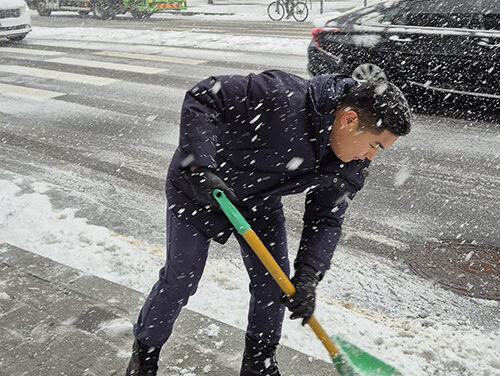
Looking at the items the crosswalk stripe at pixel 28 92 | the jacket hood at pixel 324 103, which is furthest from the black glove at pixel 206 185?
the crosswalk stripe at pixel 28 92

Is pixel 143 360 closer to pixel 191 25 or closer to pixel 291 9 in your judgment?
pixel 191 25

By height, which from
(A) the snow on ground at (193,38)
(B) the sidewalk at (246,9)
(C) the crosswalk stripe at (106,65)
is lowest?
(B) the sidewalk at (246,9)

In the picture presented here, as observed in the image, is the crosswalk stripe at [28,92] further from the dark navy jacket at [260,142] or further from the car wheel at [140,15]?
the car wheel at [140,15]

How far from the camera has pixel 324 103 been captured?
7.74ft

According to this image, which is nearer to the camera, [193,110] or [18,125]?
[193,110]

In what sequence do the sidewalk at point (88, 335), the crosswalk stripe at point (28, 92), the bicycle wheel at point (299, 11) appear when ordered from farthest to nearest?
1. the bicycle wheel at point (299, 11)
2. the crosswalk stripe at point (28, 92)
3. the sidewalk at point (88, 335)

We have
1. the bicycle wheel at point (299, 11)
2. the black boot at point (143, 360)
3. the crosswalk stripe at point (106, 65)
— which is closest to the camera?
the black boot at point (143, 360)

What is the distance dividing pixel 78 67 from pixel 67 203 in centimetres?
697

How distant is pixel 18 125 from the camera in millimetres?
7484

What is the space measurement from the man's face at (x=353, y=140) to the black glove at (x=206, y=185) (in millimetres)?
451

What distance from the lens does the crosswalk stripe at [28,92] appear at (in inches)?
360

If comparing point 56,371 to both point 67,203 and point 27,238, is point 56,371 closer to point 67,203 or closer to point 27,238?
point 27,238

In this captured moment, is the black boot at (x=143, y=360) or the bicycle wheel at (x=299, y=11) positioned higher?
the black boot at (x=143, y=360)

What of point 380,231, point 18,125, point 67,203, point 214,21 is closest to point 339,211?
point 380,231
